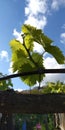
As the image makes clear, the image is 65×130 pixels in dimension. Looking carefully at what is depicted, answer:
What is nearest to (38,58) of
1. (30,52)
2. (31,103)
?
(30,52)

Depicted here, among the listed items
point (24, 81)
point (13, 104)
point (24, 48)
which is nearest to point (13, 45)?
point (24, 48)

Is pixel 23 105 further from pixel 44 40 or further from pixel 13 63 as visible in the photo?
A: pixel 44 40

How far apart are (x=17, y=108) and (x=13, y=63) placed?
0.33 m

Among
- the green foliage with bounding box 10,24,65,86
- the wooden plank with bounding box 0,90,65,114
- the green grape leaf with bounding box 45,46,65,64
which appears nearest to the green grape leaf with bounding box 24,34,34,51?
the green foliage with bounding box 10,24,65,86

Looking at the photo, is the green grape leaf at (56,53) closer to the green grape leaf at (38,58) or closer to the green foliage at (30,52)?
the green foliage at (30,52)

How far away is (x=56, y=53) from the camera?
2.10 meters

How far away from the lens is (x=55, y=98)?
2371 millimetres

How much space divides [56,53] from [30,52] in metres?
0.18

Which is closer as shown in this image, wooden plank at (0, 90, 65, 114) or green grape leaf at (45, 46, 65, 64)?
green grape leaf at (45, 46, 65, 64)

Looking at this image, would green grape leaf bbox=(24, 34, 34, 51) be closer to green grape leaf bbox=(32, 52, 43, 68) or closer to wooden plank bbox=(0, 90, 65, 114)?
green grape leaf bbox=(32, 52, 43, 68)

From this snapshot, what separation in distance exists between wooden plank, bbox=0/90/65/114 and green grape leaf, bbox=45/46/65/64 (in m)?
0.33

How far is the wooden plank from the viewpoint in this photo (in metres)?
2.35

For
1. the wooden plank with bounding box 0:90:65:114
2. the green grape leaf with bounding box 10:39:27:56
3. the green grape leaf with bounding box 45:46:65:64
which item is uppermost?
Answer: the green grape leaf with bounding box 10:39:27:56

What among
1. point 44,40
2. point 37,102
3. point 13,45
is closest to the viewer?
point 44,40
